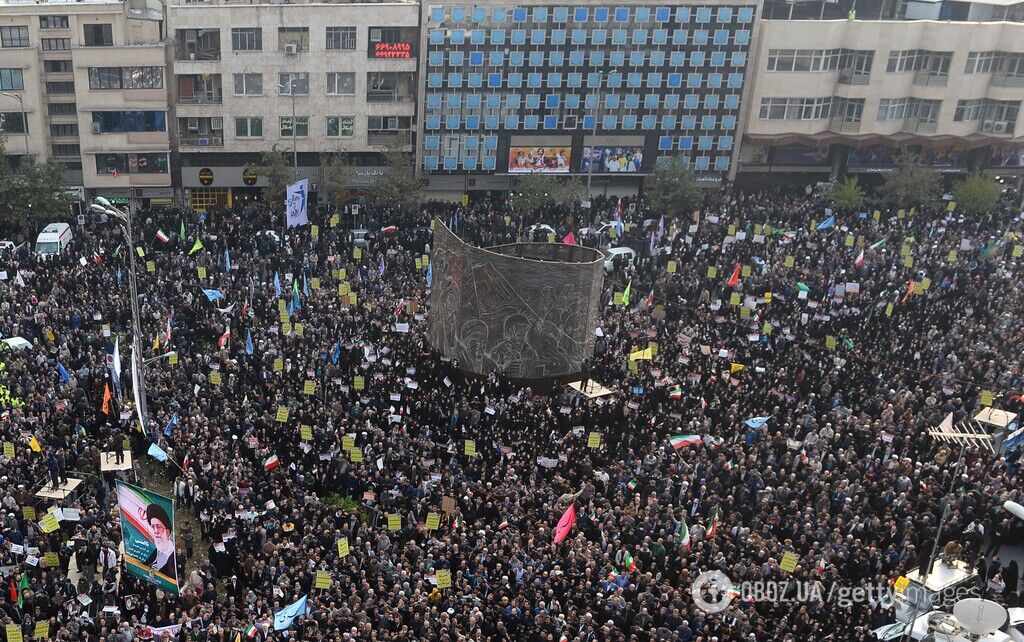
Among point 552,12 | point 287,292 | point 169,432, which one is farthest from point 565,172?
point 169,432

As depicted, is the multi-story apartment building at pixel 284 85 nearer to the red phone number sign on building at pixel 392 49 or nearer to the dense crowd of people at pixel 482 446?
the red phone number sign on building at pixel 392 49

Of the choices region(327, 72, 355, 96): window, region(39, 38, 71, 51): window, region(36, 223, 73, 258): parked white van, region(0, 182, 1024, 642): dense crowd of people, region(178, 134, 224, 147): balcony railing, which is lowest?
region(36, 223, 73, 258): parked white van

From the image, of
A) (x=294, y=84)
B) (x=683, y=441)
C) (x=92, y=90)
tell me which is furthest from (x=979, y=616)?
(x=92, y=90)

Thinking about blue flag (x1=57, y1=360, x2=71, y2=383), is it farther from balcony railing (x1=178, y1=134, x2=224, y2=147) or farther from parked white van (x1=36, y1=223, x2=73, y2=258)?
balcony railing (x1=178, y1=134, x2=224, y2=147)

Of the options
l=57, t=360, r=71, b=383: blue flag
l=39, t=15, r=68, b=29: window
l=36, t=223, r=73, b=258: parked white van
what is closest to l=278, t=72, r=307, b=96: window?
l=39, t=15, r=68, b=29: window

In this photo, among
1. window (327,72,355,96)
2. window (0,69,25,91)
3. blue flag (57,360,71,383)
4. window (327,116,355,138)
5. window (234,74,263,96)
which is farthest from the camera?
window (327,116,355,138)

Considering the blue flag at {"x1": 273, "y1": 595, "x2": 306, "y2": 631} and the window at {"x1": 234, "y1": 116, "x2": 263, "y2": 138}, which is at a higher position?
the window at {"x1": 234, "y1": 116, "x2": 263, "y2": 138}
